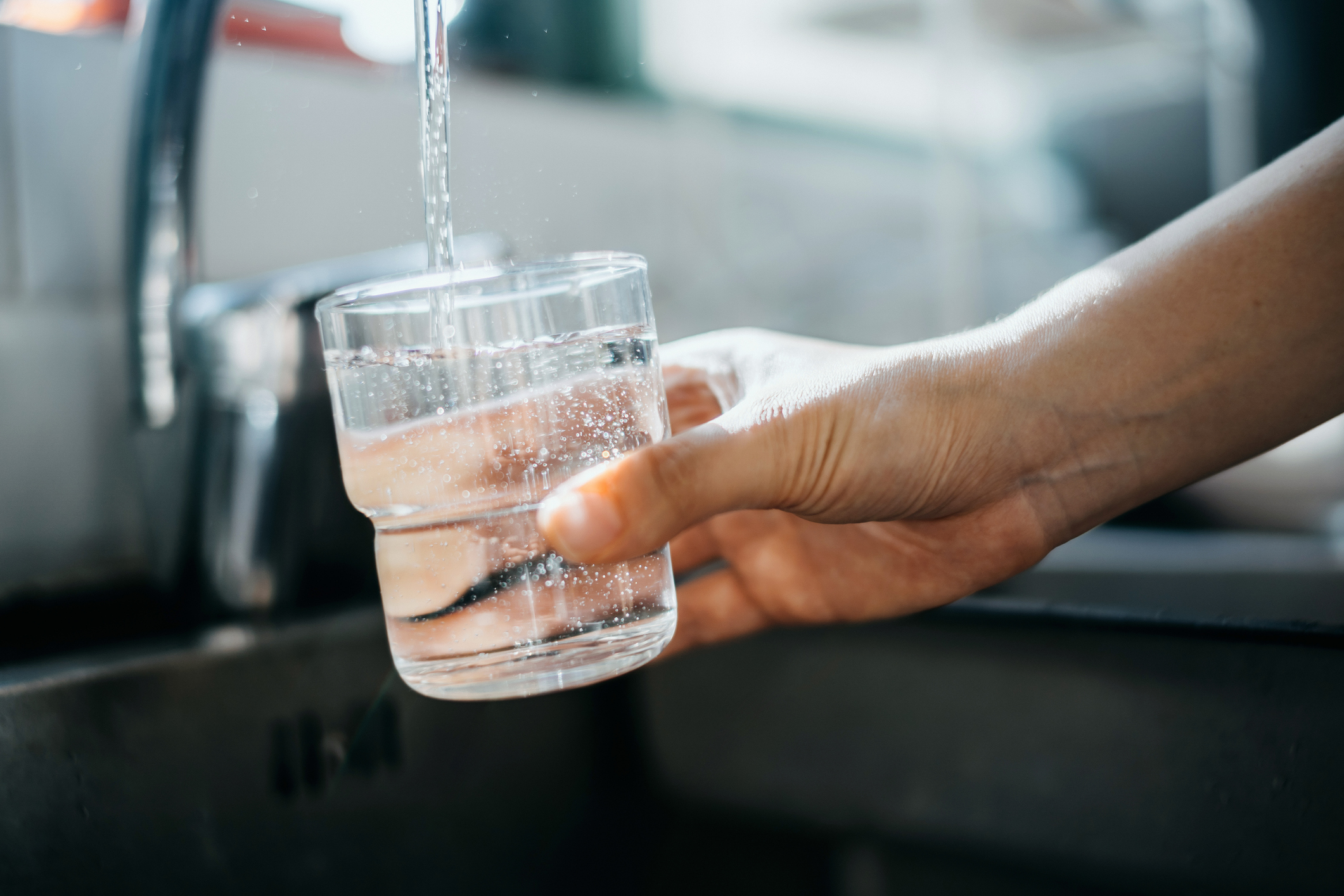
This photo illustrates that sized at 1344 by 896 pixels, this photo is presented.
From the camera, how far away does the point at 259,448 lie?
27.9 inches

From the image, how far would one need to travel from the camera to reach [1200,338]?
50cm

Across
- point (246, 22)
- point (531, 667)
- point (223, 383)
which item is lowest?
point (531, 667)

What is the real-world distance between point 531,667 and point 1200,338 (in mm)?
352

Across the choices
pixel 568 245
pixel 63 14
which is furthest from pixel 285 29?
pixel 568 245

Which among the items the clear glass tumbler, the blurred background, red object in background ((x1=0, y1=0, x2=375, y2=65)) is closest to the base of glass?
the clear glass tumbler

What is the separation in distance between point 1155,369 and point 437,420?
0.34m

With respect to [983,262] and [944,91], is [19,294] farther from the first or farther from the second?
[983,262]

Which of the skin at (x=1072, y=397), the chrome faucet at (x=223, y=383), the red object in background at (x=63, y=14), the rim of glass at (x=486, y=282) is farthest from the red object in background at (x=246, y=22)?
the skin at (x=1072, y=397)

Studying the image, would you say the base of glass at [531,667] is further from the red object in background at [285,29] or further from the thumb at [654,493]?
the red object in background at [285,29]

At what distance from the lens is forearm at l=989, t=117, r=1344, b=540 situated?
1.59 feet

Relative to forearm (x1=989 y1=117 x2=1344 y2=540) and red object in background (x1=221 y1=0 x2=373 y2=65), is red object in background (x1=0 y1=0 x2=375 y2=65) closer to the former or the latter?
red object in background (x1=221 y1=0 x2=373 y2=65)

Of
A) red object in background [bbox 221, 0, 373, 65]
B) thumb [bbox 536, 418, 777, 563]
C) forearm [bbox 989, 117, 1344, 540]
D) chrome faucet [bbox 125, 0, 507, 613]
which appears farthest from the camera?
red object in background [bbox 221, 0, 373, 65]

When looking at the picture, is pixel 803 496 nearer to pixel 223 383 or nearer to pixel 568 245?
pixel 223 383

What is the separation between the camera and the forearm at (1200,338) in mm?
484
